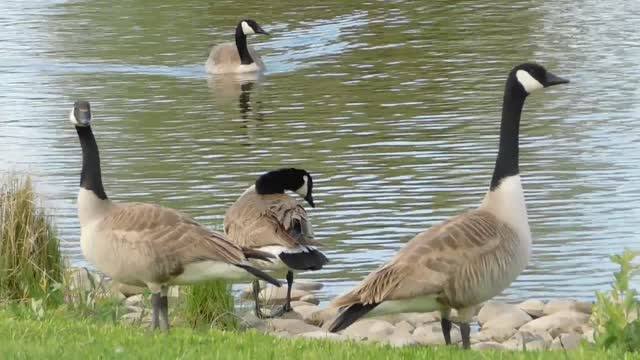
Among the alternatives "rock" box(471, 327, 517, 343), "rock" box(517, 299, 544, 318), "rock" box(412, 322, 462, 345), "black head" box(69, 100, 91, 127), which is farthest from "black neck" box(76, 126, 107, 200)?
"rock" box(517, 299, 544, 318)

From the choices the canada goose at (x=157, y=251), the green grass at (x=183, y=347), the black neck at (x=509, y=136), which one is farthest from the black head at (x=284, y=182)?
the green grass at (x=183, y=347)

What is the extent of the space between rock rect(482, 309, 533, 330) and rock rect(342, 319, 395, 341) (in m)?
0.84

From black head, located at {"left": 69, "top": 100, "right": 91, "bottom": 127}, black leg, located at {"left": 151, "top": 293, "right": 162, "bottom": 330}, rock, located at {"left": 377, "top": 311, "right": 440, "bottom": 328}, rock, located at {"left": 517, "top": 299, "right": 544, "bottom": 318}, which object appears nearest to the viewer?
black leg, located at {"left": 151, "top": 293, "right": 162, "bottom": 330}

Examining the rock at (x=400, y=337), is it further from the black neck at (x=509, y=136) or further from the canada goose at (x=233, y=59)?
the canada goose at (x=233, y=59)

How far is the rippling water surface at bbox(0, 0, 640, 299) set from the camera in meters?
16.2

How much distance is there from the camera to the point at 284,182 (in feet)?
46.4

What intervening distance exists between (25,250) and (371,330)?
9.90 feet

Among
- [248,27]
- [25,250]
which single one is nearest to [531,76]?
[25,250]

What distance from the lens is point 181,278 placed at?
11078mm

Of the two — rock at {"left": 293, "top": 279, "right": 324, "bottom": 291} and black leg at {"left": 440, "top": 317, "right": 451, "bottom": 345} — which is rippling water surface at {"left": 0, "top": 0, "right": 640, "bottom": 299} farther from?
black leg at {"left": 440, "top": 317, "right": 451, "bottom": 345}

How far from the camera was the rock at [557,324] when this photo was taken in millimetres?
12234

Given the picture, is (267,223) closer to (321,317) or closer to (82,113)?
(321,317)

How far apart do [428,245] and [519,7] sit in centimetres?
2642

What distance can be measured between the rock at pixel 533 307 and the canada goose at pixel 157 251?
2.95 metres
